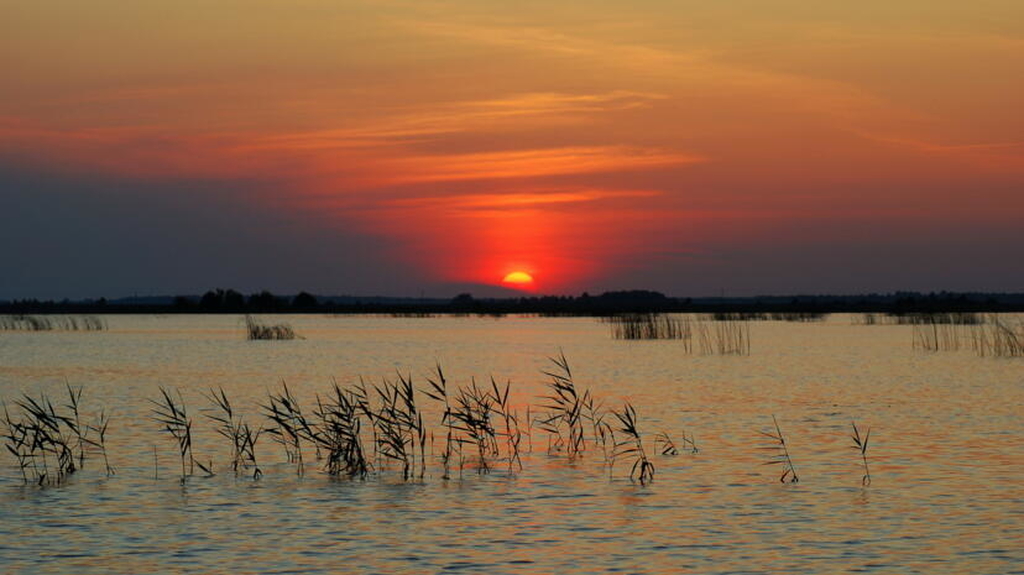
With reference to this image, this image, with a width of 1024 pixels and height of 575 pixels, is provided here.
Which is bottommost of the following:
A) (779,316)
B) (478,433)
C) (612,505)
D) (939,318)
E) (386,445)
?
(612,505)

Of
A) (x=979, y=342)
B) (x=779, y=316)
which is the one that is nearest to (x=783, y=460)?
(x=979, y=342)

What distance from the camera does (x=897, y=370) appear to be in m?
42.6

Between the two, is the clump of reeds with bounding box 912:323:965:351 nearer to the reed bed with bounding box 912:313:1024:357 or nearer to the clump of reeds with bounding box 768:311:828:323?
the reed bed with bounding box 912:313:1024:357

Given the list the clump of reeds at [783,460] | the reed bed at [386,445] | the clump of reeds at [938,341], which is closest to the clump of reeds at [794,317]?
the clump of reeds at [938,341]

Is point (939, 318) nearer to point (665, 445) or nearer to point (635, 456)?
point (665, 445)

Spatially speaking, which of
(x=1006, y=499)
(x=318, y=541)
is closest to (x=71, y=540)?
(x=318, y=541)

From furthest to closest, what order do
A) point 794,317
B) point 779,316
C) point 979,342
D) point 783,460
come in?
point 779,316 → point 794,317 → point 979,342 → point 783,460

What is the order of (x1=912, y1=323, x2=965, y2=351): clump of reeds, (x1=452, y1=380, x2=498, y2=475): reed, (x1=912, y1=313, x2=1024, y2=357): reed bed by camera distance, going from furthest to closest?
(x1=912, y1=323, x2=965, y2=351): clump of reeds < (x1=912, y1=313, x2=1024, y2=357): reed bed < (x1=452, y1=380, x2=498, y2=475): reed

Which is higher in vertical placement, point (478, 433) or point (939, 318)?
point (939, 318)

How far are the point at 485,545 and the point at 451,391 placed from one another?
69.1 feet

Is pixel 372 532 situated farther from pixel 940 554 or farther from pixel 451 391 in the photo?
pixel 451 391

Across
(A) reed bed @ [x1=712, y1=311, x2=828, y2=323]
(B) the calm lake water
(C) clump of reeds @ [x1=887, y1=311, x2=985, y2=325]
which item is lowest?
(B) the calm lake water

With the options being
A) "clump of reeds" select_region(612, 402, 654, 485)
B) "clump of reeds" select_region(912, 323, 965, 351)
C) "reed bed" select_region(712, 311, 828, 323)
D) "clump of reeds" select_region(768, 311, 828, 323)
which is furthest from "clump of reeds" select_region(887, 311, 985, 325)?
"clump of reeds" select_region(612, 402, 654, 485)

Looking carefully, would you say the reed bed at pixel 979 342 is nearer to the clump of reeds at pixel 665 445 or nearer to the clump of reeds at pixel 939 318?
the clump of reeds at pixel 939 318
